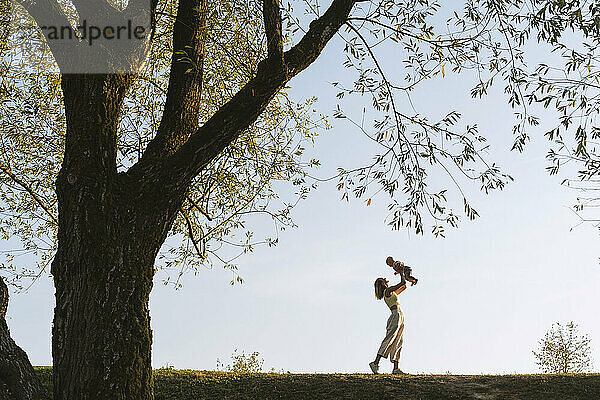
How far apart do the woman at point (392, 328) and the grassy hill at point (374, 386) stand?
174cm

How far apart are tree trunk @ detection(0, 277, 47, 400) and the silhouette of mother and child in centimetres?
1010

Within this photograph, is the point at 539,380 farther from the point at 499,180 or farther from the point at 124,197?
the point at 124,197

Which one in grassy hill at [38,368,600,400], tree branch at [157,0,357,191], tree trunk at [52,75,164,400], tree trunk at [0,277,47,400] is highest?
tree branch at [157,0,357,191]

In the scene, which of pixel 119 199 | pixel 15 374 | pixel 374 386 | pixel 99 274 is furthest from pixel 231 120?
pixel 374 386

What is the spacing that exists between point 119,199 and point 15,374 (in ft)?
6.94

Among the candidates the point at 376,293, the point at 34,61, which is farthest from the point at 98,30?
the point at 376,293

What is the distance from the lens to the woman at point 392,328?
15008mm

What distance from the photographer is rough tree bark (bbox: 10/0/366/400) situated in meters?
6.40

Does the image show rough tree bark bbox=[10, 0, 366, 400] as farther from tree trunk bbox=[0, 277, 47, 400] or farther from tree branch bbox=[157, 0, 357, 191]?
tree trunk bbox=[0, 277, 47, 400]

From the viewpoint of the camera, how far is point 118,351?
21.0ft

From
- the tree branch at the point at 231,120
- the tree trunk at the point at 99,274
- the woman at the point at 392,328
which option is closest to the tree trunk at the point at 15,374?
the tree trunk at the point at 99,274

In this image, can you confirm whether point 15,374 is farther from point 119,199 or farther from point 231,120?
point 231,120

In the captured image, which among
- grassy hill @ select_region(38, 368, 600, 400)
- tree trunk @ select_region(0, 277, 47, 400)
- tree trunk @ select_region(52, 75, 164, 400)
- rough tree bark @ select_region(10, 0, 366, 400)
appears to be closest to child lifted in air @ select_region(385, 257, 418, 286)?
grassy hill @ select_region(38, 368, 600, 400)

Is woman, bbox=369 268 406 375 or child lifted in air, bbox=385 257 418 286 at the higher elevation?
child lifted in air, bbox=385 257 418 286
